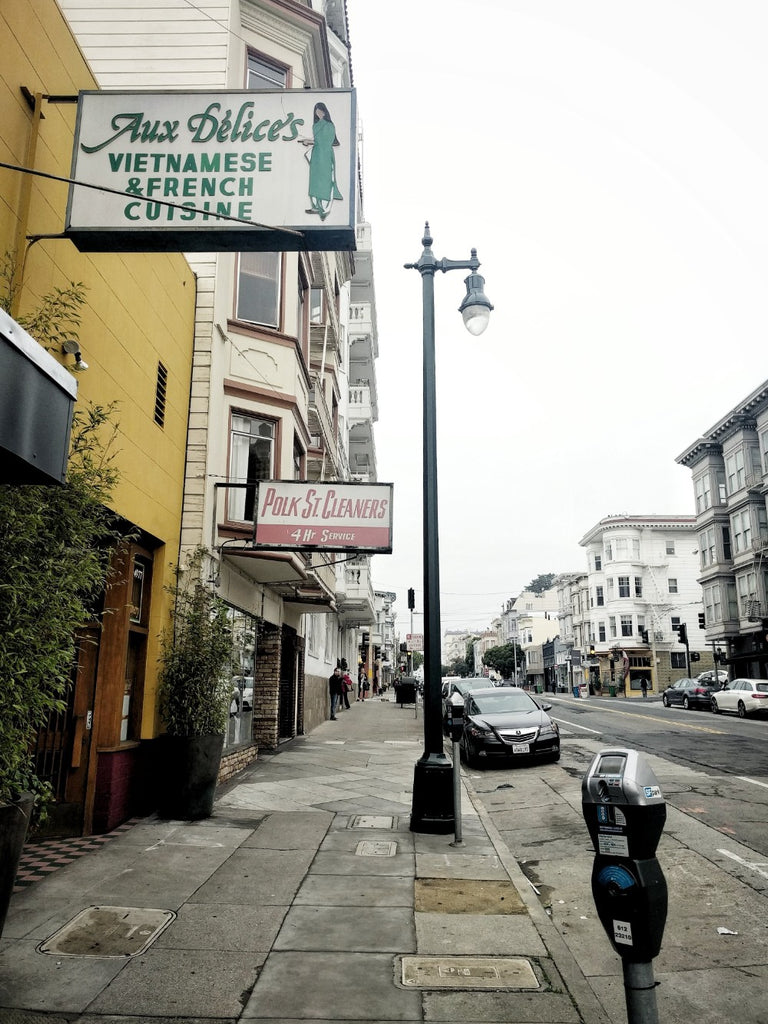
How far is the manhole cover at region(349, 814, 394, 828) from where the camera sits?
8719 mm

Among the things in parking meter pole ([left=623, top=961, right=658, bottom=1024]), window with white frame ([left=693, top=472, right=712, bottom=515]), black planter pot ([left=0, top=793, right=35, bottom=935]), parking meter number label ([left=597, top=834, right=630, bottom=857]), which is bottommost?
parking meter pole ([left=623, top=961, right=658, bottom=1024])

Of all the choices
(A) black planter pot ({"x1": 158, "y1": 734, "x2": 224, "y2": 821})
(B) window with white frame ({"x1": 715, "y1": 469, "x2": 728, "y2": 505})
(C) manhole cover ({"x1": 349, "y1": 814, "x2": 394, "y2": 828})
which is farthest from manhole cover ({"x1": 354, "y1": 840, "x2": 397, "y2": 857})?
(B) window with white frame ({"x1": 715, "y1": 469, "x2": 728, "y2": 505})

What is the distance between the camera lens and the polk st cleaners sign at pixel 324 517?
10211 mm

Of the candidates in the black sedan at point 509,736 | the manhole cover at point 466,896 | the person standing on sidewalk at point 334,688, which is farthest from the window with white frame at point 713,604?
the manhole cover at point 466,896

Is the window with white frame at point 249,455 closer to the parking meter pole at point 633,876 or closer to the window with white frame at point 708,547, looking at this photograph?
the parking meter pole at point 633,876

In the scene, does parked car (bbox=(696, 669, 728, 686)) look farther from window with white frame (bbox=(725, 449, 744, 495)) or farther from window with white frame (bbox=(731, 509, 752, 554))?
window with white frame (bbox=(725, 449, 744, 495))

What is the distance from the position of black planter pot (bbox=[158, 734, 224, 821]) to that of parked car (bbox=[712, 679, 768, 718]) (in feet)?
82.9

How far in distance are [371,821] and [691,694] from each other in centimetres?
3050

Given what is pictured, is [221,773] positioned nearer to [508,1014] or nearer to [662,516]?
[508,1014]

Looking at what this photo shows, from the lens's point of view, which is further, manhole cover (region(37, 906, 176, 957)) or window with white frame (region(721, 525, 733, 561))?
window with white frame (region(721, 525, 733, 561))

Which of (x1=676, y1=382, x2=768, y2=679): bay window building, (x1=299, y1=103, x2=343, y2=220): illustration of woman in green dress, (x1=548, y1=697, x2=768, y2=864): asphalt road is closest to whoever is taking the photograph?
(x1=299, y1=103, x2=343, y2=220): illustration of woman in green dress

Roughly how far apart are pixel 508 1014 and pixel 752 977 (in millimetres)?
1685

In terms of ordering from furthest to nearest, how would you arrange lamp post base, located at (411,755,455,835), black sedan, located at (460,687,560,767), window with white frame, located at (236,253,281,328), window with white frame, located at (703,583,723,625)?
window with white frame, located at (703,583,723,625) < black sedan, located at (460,687,560,767) < window with white frame, located at (236,253,281,328) < lamp post base, located at (411,755,455,835)

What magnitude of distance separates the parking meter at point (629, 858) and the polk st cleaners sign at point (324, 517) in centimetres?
731
